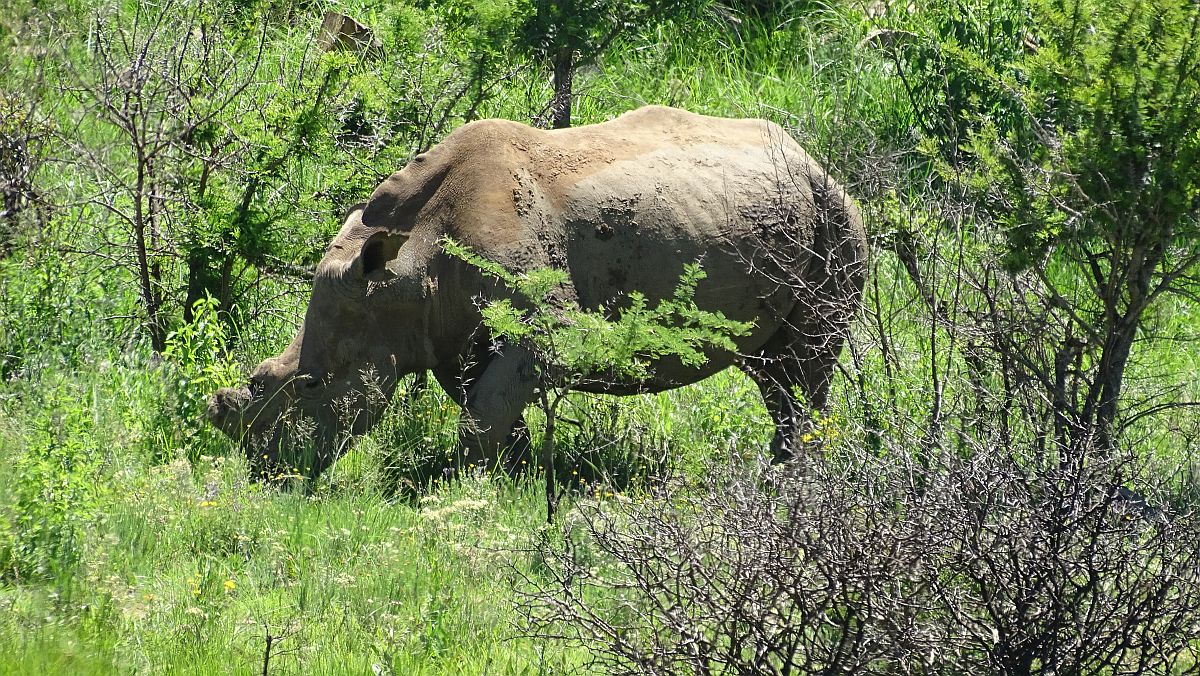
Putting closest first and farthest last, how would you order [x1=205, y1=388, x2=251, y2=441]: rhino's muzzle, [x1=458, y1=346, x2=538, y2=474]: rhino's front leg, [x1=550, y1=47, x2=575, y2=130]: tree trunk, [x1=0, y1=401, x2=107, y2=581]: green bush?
[x1=0, y1=401, x2=107, y2=581]: green bush → [x1=458, y1=346, x2=538, y2=474]: rhino's front leg → [x1=205, y1=388, x2=251, y2=441]: rhino's muzzle → [x1=550, y1=47, x2=575, y2=130]: tree trunk

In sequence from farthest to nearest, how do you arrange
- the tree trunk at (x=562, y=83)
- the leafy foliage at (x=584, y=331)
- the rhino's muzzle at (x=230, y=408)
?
the tree trunk at (x=562, y=83) → the rhino's muzzle at (x=230, y=408) → the leafy foliage at (x=584, y=331)

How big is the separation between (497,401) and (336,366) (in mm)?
981

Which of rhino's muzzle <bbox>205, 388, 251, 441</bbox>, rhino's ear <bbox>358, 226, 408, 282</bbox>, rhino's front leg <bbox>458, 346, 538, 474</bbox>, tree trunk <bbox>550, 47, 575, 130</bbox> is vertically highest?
tree trunk <bbox>550, 47, 575, 130</bbox>

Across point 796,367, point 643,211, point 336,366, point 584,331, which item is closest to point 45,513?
point 336,366

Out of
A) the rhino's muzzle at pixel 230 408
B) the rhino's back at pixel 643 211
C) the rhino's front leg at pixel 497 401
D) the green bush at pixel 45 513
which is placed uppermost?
the rhino's back at pixel 643 211

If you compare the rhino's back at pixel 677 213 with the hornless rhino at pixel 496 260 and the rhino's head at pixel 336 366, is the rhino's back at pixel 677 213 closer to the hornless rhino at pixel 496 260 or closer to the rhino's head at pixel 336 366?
the hornless rhino at pixel 496 260

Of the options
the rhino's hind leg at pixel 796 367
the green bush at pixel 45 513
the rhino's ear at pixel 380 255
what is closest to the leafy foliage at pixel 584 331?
the rhino's ear at pixel 380 255

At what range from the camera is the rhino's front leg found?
7.73 m

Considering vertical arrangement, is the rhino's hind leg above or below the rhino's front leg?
above

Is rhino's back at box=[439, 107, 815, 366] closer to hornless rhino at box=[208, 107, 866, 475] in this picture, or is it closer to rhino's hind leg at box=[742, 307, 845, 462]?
hornless rhino at box=[208, 107, 866, 475]

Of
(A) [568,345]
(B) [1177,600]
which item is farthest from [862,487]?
(A) [568,345]

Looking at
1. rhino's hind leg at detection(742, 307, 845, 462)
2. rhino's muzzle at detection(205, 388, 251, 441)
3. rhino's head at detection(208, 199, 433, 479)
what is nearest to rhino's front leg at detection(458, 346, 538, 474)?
rhino's head at detection(208, 199, 433, 479)

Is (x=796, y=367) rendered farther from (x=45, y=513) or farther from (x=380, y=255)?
(x=45, y=513)

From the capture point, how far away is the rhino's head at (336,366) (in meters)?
7.87
